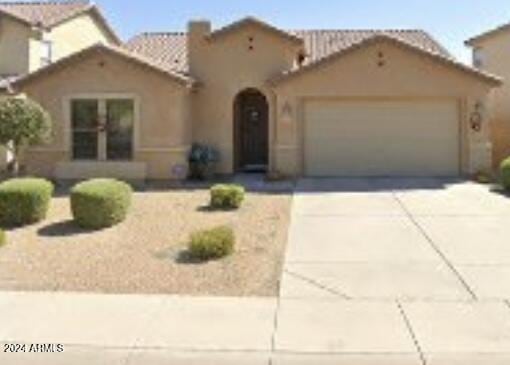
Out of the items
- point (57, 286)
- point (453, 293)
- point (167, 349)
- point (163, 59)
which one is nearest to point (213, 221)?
point (57, 286)

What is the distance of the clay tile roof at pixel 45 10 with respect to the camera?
92.3 feet

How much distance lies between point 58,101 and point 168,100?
10.9 ft

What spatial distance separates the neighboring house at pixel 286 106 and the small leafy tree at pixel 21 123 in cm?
185

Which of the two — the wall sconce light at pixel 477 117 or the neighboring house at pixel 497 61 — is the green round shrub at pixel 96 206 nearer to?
the wall sconce light at pixel 477 117

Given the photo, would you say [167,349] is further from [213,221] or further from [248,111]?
[248,111]

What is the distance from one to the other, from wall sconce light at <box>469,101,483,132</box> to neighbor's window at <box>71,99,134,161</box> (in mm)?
9958

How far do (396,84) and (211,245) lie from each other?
11083mm

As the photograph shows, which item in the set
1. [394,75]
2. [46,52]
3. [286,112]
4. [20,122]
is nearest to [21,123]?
[20,122]

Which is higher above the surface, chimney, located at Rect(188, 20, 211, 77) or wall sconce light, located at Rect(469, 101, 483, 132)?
chimney, located at Rect(188, 20, 211, 77)

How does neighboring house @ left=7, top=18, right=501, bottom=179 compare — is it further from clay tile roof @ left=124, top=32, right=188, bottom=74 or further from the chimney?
clay tile roof @ left=124, top=32, right=188, bottom=74

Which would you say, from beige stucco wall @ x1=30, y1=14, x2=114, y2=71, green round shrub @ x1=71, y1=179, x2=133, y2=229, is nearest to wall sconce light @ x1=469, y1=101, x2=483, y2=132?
green round shrub @ x1=71, y1=179, x2=133, y2=229

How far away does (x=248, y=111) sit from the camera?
76.4ft

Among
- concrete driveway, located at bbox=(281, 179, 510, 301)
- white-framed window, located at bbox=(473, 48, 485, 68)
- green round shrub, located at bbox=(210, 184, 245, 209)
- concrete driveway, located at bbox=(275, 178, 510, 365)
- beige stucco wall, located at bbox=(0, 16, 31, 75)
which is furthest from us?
white-framed window, located at bbox=(473, 48, 485, 68)

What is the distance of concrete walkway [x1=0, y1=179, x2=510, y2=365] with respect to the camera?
7.49 metres
